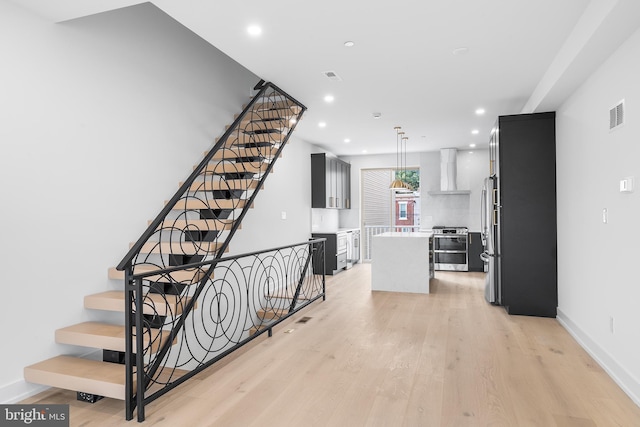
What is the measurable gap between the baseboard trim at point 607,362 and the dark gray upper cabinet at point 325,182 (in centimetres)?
466

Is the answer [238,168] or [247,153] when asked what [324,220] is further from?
[238,168]

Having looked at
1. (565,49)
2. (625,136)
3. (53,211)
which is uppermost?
(565,49)

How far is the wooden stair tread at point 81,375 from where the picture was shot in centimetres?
233

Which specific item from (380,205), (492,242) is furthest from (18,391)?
(380,205)

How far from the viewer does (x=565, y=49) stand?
320 centimetres

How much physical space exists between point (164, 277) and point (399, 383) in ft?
6.29

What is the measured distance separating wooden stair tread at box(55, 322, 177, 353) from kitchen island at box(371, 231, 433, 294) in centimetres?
388

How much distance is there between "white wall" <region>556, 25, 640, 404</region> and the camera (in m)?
2.56

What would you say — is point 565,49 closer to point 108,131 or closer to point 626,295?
point 626,295

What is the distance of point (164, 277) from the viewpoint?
2920 millimetres

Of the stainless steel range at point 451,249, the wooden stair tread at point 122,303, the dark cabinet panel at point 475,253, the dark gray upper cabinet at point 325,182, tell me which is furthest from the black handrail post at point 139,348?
the dark cabinet panel at point 475,253

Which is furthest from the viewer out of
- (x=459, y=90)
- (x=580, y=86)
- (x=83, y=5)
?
(x=459, y=90)

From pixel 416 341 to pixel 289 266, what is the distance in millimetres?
3617

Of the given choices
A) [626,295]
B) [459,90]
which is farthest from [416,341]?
[459,90]
